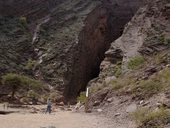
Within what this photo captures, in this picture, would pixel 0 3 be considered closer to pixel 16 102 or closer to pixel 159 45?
pixel 16 102

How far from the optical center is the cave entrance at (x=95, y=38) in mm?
55125

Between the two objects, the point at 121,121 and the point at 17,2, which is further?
the point at 17,2

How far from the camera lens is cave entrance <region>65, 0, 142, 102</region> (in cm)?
5512

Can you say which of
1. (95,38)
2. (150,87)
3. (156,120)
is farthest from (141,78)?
(95,38)

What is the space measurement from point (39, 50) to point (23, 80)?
13420mm

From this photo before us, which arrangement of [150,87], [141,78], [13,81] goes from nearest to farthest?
[150,87] < [141,78] < [13,81]

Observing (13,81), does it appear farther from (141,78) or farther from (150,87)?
(150,87)

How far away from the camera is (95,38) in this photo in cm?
6191

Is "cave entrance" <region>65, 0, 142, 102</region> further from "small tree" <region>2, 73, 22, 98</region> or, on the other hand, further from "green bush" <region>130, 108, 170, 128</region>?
"green bush" <region>130, 108, 170, 128</region>

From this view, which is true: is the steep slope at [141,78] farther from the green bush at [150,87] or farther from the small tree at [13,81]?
the small tree at [13,81]

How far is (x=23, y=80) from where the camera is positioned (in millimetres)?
42000

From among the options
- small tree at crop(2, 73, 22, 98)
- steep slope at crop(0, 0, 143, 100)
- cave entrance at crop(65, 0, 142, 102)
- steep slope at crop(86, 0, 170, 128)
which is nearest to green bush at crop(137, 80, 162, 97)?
steep slope at crop(86, 0, 170, 128)

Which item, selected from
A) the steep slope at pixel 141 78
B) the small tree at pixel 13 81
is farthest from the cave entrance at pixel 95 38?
the small tree at pixel 13 81

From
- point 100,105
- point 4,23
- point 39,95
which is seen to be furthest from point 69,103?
point 100,105
